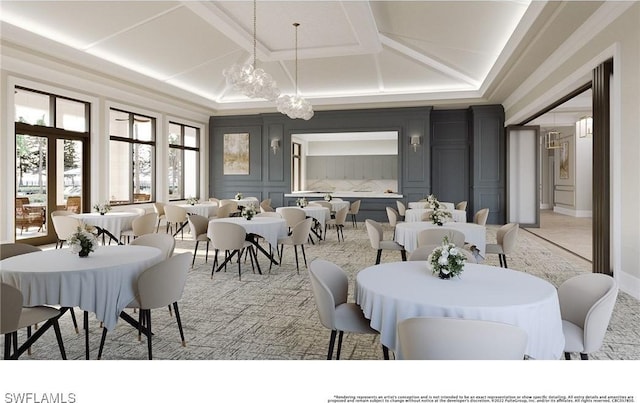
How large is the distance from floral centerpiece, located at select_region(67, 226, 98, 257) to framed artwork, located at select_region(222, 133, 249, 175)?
10350mm

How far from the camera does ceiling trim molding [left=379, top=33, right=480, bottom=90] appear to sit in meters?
8.73

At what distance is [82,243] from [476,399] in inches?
117

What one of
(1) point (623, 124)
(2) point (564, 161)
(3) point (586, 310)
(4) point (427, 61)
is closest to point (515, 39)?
(1) point (623, 124)

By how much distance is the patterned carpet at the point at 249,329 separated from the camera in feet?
10.2

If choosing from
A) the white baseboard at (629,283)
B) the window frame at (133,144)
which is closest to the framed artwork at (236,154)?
the window frame at (133,144)

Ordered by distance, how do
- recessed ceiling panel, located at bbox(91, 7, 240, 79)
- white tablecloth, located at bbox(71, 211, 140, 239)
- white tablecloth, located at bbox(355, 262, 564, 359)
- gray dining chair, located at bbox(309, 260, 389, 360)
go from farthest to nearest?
1. recessed ceiling panel, located at bbox(91, 7, 240, 79)
2. white tablecloth, located at bbox(71, 211, 140, 239)
3. gray dining chair, located at bbox(309, 260, 389, 360)
4. white tablecloth, located at bbox(355, 262, 564, 359)

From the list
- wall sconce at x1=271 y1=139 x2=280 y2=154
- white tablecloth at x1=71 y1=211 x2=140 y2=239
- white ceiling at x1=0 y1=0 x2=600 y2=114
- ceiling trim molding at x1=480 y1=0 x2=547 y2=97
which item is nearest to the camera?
ceiling trim molding at x1=480 y1=0 x2=547 y2=97

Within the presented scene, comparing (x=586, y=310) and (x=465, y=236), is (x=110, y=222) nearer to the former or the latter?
(x=465, y=236)

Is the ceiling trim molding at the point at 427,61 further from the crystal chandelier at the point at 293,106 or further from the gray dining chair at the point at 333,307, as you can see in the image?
the gray dining chair at the point at 333,307

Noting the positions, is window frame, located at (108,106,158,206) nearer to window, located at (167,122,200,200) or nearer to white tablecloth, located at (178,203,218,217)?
window, located at (167,122,200,200)

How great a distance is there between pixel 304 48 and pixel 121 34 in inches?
135

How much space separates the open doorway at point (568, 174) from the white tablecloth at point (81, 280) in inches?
318

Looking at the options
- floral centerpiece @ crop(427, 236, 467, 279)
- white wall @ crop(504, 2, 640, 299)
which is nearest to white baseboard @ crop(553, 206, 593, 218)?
white wall @ crop(504, 2, 640, 299)

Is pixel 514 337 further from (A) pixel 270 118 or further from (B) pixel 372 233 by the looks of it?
(A) pixel 270 118
